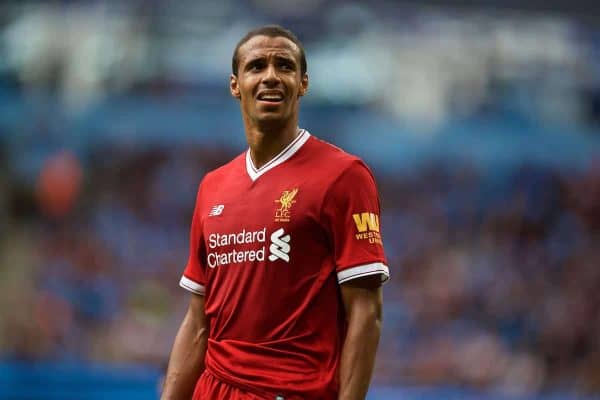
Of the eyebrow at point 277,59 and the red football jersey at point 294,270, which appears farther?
the eyebrow at point 277,59

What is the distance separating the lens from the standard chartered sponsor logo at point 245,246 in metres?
3.63

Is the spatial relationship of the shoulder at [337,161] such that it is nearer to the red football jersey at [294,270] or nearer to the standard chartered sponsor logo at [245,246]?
the red football jersey at [294,270]

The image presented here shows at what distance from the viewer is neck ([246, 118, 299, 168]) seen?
12.6 feet

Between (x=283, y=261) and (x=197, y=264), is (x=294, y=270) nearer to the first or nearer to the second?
(x=283, y=261)

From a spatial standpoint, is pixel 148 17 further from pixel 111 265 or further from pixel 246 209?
pixel 246 209

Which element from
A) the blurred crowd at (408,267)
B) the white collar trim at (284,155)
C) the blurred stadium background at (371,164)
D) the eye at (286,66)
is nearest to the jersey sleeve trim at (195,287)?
the white collar trim at (284,155)

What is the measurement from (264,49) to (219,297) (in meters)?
0.91

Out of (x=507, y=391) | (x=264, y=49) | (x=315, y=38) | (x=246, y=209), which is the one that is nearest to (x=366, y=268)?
(x=246, y=209)

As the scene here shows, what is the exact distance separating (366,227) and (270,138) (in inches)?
21.7

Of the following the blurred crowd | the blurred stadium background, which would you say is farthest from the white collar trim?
the blurred stadium background

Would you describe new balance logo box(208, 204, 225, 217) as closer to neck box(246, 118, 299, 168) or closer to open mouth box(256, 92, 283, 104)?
neck box(246, 118, 299, 168)

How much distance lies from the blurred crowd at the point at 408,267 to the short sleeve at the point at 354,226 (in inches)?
335

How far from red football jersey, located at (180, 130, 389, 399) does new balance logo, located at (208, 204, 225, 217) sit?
8cm

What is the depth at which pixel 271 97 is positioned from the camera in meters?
3.78
